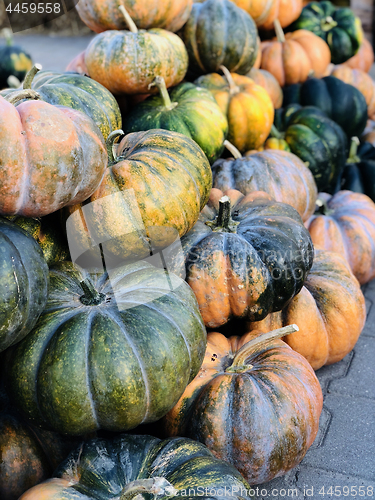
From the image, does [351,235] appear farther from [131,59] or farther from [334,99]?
[131,59]

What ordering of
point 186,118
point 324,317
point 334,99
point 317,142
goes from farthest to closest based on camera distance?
point 334,99
point 317,142
point 186,118
point 324,317

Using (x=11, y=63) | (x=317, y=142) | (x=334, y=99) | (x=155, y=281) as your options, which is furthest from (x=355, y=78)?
(x=11, y=63)

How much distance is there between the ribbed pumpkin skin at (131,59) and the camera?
2.73 metres

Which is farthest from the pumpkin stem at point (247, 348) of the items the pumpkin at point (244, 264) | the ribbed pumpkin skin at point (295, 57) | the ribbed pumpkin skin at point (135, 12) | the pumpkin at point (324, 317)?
the ribbed pumpkin skin at point (295, 57)

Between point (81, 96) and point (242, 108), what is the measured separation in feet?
4.16

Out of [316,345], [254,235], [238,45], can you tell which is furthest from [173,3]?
[316,345]

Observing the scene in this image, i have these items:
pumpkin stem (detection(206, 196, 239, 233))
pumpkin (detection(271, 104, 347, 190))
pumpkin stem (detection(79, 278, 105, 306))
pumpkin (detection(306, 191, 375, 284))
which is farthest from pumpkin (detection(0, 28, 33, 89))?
pumpkin stem (detection(79, 278, 105, 306))

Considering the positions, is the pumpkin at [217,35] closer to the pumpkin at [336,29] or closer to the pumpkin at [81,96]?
Answer: the pumpkin at [81,96]

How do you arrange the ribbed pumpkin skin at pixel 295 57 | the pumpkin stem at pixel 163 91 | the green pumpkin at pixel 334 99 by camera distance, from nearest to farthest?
the pumpkin stem at pixel 163 91 < the green pumpkin at pixel 334 99 < the ribbed pumpkin skin at pixel 295 57

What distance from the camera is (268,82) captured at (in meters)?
3.96

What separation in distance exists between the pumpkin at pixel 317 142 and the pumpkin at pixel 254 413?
1.90 metres

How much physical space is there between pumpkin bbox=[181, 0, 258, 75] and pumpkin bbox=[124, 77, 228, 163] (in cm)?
59

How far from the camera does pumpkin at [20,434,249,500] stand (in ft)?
4.89

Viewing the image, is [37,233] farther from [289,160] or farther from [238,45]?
[238,45]
